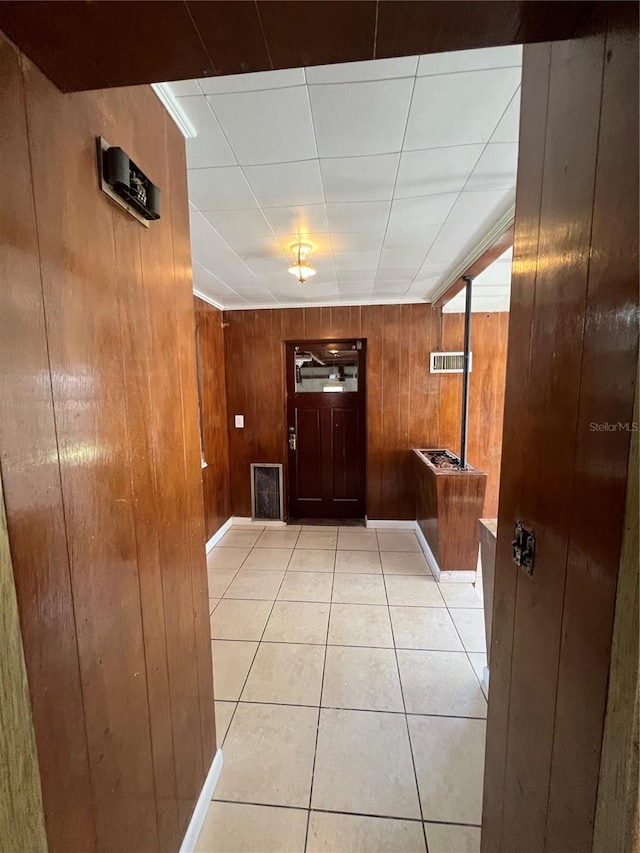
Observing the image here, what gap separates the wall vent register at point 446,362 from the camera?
382cm

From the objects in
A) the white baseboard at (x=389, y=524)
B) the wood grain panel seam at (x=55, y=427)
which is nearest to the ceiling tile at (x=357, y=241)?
the wood grain panel seam at (x=55, y=427)

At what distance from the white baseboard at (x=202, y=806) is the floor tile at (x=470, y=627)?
1495mm

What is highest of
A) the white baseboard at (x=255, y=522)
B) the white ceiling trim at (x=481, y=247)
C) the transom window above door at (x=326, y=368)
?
the white ceiling trim at (x=481, y=247)

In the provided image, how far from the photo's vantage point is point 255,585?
290 centimetres

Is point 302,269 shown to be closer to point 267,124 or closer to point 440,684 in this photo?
point 267,124

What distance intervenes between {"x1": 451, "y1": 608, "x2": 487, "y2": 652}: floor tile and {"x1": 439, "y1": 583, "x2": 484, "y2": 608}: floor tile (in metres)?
0.07

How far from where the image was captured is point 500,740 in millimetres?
993

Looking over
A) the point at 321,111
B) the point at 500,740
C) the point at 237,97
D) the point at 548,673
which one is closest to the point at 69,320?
the point at 237,97

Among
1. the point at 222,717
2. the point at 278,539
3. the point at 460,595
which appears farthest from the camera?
the point at 278,539

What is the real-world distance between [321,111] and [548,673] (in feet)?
5.69

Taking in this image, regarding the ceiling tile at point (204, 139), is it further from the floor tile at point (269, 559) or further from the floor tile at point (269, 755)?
the floor tile at point (269, 559)

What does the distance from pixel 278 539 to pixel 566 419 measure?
137 inches

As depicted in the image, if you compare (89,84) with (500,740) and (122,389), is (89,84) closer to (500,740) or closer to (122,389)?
(122,389)

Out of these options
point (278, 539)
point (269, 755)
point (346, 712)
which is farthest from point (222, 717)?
point (278, 539)
